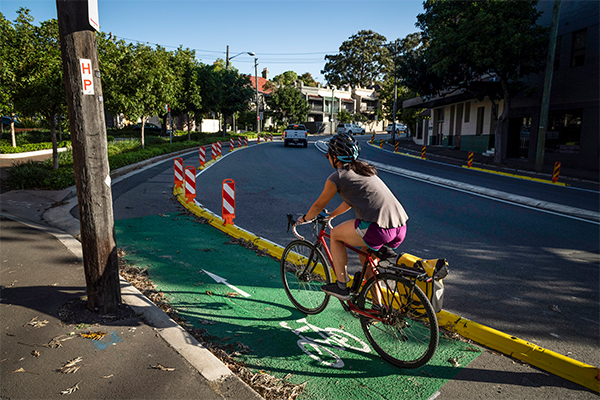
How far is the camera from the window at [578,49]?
2059 centimetres

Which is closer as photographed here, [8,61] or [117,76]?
[8,61]

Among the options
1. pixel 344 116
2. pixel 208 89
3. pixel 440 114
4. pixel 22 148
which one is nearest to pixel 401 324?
pixel 22 148

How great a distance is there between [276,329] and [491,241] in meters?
5.09

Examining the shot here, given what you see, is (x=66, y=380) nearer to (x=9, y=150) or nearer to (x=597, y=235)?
(x=597, y=235)

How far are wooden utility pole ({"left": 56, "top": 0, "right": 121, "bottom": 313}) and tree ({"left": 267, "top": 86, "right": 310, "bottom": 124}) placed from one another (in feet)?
219

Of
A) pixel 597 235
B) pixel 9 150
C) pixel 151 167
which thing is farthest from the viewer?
pixel 9 150

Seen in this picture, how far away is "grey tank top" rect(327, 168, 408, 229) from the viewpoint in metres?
3.68

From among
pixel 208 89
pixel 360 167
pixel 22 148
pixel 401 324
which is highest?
pixel 208 89

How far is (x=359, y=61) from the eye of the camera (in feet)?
295

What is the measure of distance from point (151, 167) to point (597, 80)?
21.6 m

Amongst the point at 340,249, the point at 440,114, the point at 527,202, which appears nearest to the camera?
the point at 340,249

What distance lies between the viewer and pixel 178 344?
3840 mm

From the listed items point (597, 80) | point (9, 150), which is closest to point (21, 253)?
point (9, 150)

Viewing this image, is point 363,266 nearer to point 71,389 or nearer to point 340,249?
point 340,249
